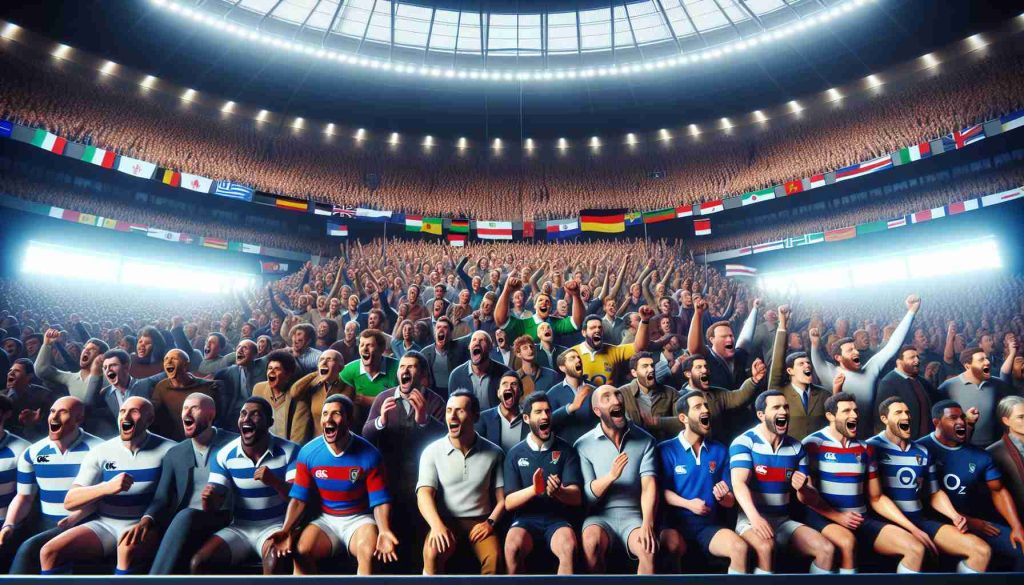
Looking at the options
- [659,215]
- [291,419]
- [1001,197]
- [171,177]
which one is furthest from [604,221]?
[291,419]

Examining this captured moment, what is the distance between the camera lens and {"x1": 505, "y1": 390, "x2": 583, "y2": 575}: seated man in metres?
3.05

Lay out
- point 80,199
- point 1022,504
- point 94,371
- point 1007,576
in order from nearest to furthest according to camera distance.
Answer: point 1007,576
point 1022,504
point 94,371
point 80,199

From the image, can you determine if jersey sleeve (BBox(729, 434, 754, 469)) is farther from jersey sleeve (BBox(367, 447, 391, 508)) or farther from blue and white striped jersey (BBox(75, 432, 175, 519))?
blue and white striped jersey (BBox(75, 432, 175, 519))

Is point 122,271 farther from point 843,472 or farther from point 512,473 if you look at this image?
point 843,472

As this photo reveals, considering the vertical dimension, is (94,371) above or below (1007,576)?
above

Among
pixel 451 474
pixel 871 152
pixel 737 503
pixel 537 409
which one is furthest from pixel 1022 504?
pixel 871 152

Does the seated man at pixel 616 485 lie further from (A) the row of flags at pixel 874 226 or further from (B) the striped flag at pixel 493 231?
(B) the striped flag at pixel 493 231

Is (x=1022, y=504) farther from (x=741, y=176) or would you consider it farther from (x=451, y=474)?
(x=741, y=176)

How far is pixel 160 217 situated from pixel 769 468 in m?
20.3

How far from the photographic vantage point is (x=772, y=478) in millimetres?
3330

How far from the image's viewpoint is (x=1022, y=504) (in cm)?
348

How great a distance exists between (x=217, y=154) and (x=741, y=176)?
20.4m

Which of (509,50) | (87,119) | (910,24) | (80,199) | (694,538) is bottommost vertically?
(694,538)

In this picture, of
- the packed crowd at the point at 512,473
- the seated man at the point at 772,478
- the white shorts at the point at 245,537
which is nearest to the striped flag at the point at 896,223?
the packed crowd at the point at 512,473
